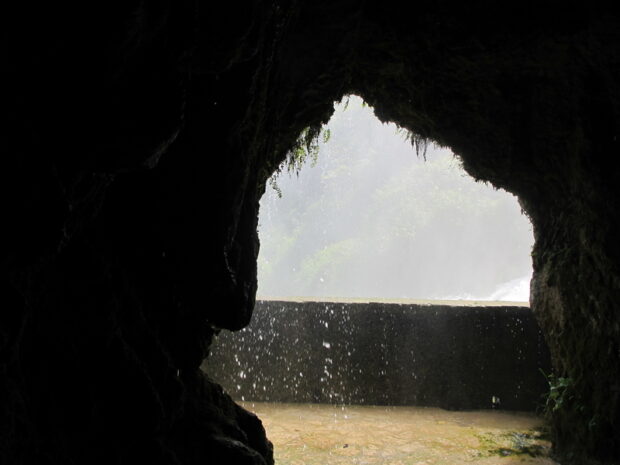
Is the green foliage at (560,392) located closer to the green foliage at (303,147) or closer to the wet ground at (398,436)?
the wet ground at (398,436)

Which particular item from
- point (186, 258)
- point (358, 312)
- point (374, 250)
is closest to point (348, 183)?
point (374, 250)

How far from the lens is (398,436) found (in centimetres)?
598

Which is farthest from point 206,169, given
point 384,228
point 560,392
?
point 384,228

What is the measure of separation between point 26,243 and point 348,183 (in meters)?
61.7

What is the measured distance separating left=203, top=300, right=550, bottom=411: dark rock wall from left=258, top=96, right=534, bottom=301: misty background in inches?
1436

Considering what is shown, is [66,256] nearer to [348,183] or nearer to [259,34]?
[259,34]

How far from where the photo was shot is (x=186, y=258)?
282cm

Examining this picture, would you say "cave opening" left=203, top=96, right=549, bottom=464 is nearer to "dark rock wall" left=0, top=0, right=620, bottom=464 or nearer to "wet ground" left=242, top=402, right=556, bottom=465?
"wet ground" left=242, top=402, right=556, bottom=465

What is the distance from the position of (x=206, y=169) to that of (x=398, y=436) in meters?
4.48

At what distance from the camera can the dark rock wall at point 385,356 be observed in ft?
23.8

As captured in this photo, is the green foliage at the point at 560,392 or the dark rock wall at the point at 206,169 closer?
the dark rock wall at the point at 206,169

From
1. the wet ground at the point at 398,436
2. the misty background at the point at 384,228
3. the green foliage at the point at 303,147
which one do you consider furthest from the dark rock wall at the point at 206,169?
the misty background at the point at 384,228

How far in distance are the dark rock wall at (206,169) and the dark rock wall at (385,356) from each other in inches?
67.5

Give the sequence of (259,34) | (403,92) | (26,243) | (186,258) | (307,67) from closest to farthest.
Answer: (26,243), (259,34), (186,258), (307,67), (403,92)
